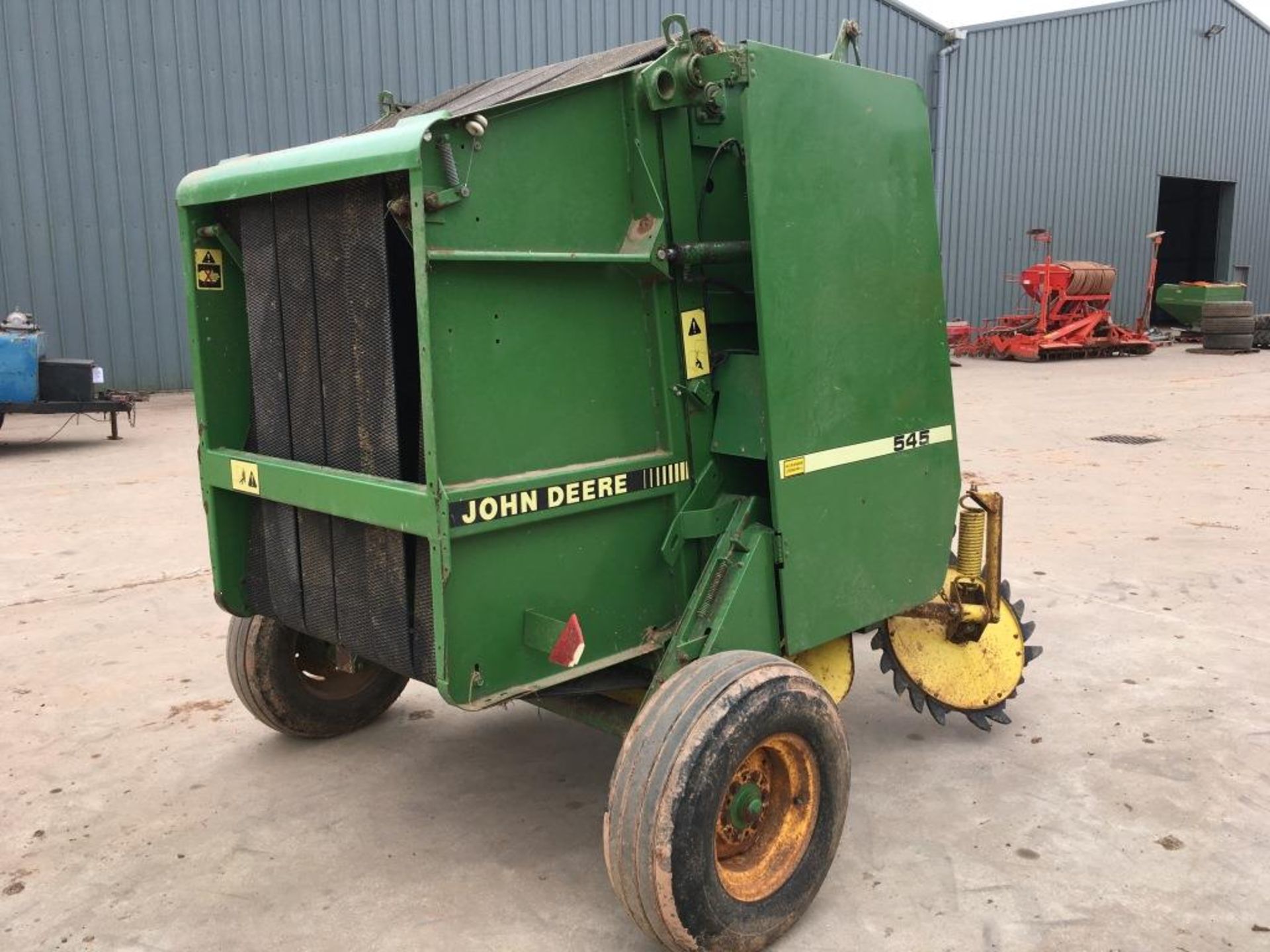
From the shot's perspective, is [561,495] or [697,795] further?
[561,495]

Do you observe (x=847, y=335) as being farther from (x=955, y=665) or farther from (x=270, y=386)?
(x=270, y=386)

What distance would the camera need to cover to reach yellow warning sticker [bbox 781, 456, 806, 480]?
2736 millimetres

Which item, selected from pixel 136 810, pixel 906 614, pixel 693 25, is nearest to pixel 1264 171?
pixel 693 25

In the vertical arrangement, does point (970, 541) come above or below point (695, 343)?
below

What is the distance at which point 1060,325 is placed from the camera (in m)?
19.0

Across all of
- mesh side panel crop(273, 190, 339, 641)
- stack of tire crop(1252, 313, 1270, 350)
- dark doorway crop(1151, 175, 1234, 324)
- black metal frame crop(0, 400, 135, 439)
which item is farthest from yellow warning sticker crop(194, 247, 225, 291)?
dark doorway crop(1151, 175, 1234, 324)

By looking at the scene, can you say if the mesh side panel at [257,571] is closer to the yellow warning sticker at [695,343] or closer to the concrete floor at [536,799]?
the concrete floor at [536,799]

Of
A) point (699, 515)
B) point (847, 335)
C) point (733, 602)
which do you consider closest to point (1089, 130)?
point (847, 335)

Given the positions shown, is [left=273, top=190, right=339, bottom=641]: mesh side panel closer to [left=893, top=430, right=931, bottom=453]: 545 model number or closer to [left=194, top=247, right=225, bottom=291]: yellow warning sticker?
[left=194, top=247, right=225, bottom=291]: yellow warning sticker

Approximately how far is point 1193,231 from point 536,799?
3114 cm

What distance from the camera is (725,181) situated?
2818 mm

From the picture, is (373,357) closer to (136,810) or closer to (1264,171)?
(136,810)

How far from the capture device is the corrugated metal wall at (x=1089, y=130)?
2030cm

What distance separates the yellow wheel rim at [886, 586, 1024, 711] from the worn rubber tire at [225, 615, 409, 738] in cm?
178
